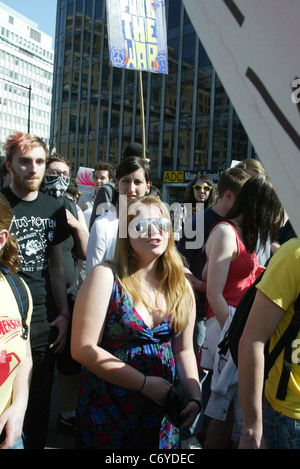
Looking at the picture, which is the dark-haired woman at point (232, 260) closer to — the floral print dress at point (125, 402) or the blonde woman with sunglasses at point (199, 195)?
the floral print dress at point (125, 402)

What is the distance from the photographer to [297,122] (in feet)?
2.18

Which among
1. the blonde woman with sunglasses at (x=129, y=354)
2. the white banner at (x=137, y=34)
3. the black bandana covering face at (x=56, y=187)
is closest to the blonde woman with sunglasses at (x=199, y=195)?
the white banner at (x=137, y=34)

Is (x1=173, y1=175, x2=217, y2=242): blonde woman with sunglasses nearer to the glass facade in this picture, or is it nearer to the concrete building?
the glass facade

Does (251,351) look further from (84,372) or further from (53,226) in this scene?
(53,226)

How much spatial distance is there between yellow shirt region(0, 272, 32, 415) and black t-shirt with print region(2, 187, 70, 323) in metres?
0.60

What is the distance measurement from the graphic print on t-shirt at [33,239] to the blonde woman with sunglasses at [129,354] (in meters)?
0.68

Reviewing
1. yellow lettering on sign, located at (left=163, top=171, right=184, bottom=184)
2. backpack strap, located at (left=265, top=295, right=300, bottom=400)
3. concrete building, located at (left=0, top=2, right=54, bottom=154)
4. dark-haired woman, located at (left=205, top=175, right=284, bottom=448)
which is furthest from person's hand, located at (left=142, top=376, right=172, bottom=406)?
concrete building, located at (left=0, top=2, right=54, bottom=154)

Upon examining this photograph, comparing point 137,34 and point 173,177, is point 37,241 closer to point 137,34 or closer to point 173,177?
point 137,34

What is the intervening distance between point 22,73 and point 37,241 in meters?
108

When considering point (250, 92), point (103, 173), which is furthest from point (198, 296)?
point (103, 173)

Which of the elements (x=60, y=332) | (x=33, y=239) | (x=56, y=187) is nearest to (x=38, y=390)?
(x=60, y=332)

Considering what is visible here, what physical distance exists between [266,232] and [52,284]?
4.31 feet

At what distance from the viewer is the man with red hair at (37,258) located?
2.44m

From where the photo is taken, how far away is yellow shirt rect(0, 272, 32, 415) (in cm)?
172
